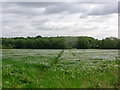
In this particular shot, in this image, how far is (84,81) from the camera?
48.7 feet

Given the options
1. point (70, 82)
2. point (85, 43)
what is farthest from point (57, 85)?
point (85, 43)

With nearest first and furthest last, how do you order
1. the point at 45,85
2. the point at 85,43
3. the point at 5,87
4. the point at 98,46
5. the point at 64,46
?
the point at 5,87
the point at 45,85
the point at 64,46
the point at 85,43
the point at 98,46

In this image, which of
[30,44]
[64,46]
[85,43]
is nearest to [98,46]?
[85,43]

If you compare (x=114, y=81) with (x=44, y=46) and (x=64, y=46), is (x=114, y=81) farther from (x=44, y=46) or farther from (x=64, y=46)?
(x=44, y=46)

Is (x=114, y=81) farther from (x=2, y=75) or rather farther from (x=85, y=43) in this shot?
(x=85, y=43)

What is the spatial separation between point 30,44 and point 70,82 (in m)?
78.0

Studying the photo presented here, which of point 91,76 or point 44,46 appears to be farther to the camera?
point 44,46

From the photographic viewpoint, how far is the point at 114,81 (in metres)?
16.2

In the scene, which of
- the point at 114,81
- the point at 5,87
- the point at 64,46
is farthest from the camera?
the point at 64,46

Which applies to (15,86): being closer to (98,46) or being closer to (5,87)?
(5,87)

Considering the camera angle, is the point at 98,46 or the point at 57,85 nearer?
the point at 57,85

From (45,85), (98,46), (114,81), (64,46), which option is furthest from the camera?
(98,46)

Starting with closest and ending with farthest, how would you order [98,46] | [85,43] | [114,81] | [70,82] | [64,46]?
[70,82] → [114,81] → [64,46] → [85,43] → [98,46]

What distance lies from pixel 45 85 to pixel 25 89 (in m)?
1.30
